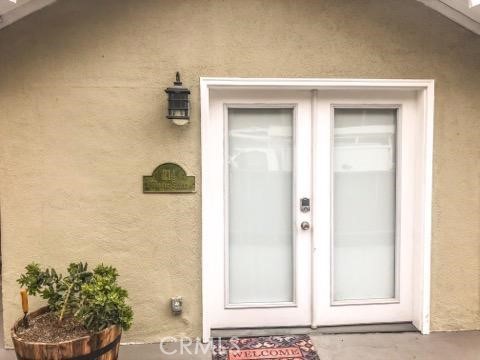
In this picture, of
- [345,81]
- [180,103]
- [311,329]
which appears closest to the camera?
[180,103]

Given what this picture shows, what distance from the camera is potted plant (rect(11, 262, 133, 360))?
2.24 m

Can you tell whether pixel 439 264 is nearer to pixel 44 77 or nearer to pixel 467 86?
pixel 467 86

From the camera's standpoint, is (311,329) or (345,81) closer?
(345,81)

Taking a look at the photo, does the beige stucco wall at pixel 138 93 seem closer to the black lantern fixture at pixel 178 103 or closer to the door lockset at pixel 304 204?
the black lantern fixture at pixel 178 103

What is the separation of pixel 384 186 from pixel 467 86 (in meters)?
1.03

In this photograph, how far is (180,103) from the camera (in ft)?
9.45

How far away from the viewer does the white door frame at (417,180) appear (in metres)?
3.02

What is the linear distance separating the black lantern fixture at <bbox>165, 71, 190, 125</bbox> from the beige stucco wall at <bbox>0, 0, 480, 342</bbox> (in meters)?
0.13

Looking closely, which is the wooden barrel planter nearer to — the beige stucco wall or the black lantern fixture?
the beige stucco wall

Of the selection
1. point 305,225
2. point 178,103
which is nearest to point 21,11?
point 178,103

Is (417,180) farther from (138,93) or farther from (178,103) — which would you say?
(138,93)

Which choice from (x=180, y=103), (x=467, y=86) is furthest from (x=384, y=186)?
(x=180, y=103)

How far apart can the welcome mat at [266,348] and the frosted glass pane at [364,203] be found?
540mm

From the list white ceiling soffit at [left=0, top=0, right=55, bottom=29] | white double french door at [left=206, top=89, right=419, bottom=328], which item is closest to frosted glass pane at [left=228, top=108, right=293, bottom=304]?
white double french door at [left=206, top=89, right=419, bottom=328]
